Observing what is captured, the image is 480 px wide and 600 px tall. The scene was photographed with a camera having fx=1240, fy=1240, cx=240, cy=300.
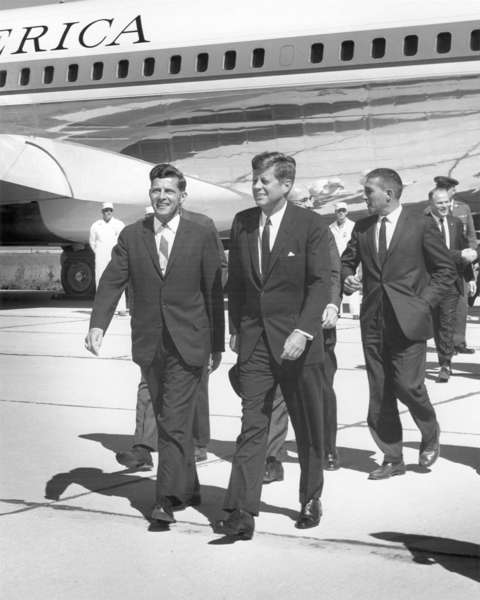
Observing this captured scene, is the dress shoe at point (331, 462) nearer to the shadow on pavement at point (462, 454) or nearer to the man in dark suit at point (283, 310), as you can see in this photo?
the shadow on pavement at point (462, 454)

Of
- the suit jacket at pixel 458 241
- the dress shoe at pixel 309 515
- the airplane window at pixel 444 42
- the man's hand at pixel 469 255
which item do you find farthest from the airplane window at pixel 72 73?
the dress shoe at pixel 309 515

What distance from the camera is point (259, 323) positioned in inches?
244

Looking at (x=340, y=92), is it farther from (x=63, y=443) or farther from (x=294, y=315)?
(x=294, y=315)

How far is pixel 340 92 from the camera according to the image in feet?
61.7

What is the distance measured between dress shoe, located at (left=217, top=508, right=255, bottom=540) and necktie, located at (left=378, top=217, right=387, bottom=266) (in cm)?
221

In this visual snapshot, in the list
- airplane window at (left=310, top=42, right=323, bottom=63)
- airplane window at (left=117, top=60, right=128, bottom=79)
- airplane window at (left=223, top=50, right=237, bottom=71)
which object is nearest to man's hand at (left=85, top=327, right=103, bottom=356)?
airplane window at (left=310, top=42, right=323, bottom=63)

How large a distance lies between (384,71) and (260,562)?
13.8 meters

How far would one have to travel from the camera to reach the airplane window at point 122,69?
2086cm

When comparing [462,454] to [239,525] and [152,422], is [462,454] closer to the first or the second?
[152,422]

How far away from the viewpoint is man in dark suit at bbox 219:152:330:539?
6109mm

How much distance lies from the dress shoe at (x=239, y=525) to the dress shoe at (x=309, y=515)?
302mm

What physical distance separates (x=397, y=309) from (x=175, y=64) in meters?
13.7

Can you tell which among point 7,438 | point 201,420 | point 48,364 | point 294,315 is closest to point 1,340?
point 48,364

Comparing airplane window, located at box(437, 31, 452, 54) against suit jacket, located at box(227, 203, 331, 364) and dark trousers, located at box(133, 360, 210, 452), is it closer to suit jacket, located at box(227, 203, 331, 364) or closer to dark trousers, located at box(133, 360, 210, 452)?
dark trousers, located at box(133, 360, 210, 452)
